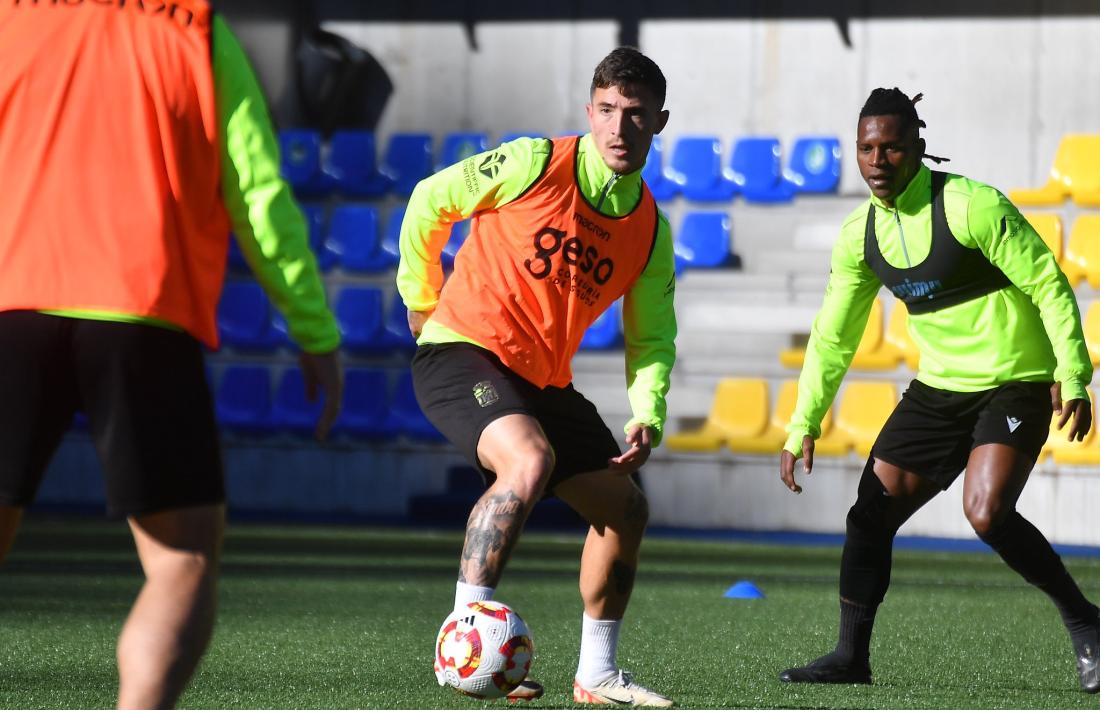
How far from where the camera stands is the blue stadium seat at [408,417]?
16.4m

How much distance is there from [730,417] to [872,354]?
4.63 ft

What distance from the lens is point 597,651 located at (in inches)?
204

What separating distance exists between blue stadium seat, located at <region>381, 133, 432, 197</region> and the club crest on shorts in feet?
42.7

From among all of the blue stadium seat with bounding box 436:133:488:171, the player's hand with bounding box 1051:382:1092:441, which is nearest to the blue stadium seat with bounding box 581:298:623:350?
the blue stadium seat with bounding box 436:133:488:171

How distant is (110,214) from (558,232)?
7.44 feet

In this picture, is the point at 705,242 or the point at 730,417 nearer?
the point at 730,417

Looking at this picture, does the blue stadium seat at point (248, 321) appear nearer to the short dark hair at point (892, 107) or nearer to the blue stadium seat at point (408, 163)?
the blue stadium seat at point (408, 163)

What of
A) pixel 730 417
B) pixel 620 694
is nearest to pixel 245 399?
pixel 730 417

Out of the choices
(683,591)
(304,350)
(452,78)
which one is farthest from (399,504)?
(304,350)

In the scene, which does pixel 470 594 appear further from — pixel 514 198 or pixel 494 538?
pixel 514 198

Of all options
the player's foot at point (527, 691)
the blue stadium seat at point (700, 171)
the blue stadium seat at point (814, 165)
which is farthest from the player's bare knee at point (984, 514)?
the blue stadium seat at point (700, 171)

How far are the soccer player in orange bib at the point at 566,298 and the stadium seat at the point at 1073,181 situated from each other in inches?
428

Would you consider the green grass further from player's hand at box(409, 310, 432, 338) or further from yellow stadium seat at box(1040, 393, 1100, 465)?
yellow stadium seat at box(1040, 393, 1100, 465)

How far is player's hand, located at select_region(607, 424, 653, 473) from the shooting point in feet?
16.3
